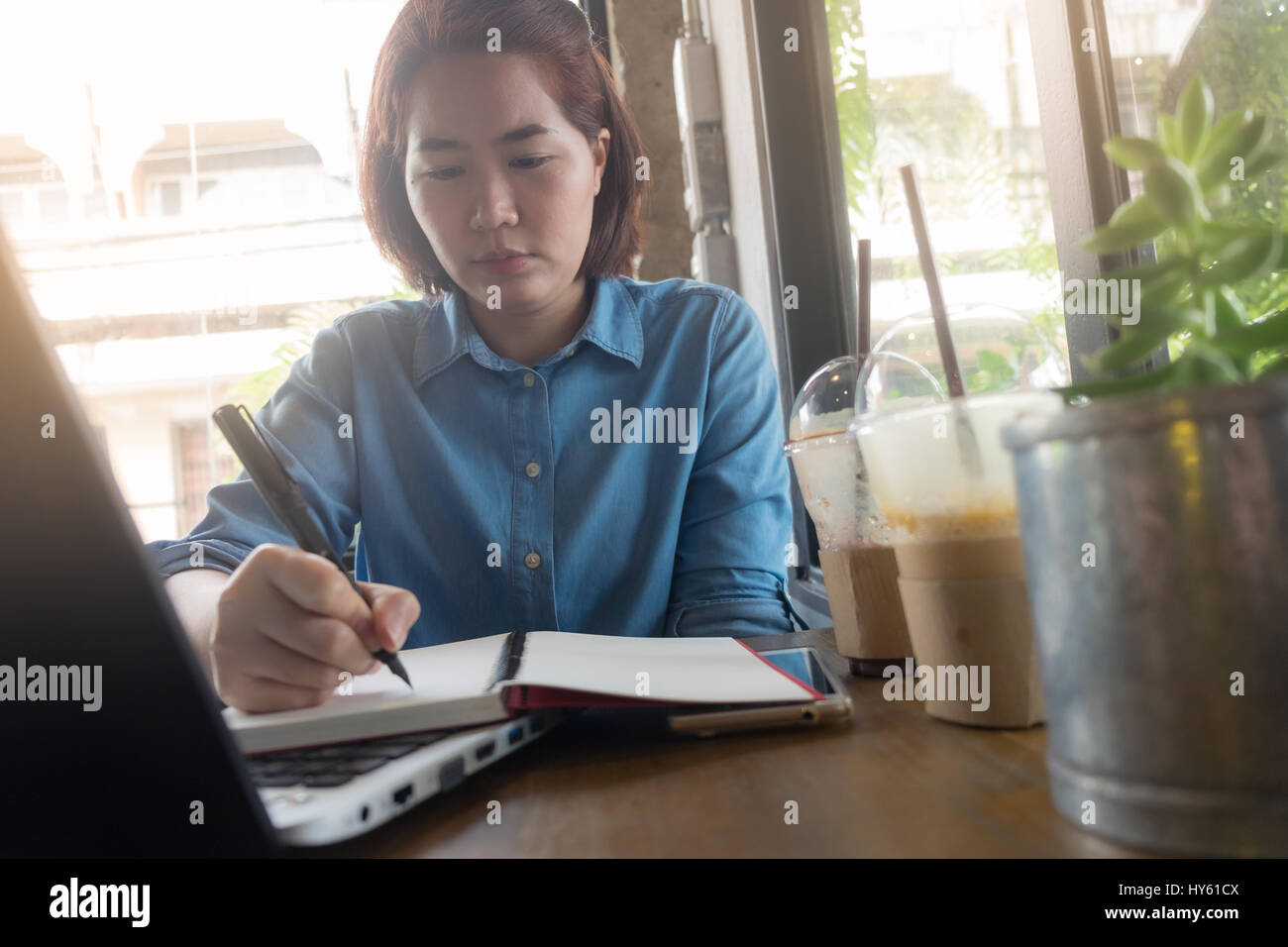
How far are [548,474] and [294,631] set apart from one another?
0.66m

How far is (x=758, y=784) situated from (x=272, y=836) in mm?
210

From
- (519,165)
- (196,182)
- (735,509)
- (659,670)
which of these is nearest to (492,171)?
(519,165)

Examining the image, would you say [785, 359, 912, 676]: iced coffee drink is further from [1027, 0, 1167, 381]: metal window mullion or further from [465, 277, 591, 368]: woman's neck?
[465, 277, 591, 368]: woman's neck

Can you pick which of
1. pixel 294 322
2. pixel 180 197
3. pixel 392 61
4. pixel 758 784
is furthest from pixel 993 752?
pixel 180 197

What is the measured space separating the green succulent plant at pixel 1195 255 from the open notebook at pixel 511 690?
0.26m

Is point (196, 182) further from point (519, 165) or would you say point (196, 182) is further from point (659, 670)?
point (659, 670)

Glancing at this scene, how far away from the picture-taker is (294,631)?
54cm

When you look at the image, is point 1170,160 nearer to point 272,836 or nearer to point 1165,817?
point 1165,817

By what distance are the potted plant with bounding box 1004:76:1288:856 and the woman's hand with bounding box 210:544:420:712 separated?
380 mm

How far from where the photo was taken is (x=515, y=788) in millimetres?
439

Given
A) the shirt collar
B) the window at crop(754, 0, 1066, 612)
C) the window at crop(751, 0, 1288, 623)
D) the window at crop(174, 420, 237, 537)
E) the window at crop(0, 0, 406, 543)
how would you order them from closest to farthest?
the window at crop(751, 0, 1288, 623)
the window at crop(754, 0, 1066, 612)
the shirt collar
the window at crop(0, 0, 406, 543)
the window at crop(174, 420, 237, 537)

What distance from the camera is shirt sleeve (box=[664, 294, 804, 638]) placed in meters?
1.12

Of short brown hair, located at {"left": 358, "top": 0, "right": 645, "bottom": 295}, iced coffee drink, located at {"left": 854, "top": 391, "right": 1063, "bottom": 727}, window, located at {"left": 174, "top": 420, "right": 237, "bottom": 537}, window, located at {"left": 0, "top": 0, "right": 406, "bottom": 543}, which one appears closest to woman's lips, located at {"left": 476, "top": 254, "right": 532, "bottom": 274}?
short brown hair, located at {"left": 358, "top": 0, "right": 645, "bottom": 295}

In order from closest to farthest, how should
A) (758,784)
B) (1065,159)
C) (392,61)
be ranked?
(758,784)
(1065,159)
(392,61)
